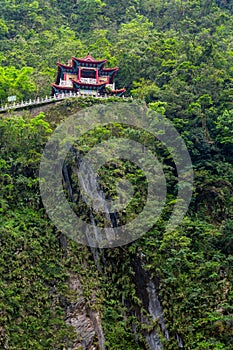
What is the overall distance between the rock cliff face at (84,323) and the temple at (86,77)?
15.8 m

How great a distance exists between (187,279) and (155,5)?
39738mm

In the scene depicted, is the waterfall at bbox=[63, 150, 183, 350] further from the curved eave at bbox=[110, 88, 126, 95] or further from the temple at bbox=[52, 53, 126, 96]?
the curved eave at bbox=[110, 88, 126, 95]

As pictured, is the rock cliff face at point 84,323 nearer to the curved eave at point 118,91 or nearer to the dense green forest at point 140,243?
the dense green forest at point 140,243

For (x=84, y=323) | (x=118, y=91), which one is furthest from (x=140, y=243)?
(x=118, y=91)

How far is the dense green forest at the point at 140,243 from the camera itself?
2283cm

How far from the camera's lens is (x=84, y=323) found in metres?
23.4

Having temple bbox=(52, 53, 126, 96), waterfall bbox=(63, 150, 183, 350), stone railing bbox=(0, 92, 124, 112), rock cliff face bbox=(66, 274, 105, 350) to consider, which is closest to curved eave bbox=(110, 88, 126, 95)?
temple bbox=(52, 53, 126, 96)

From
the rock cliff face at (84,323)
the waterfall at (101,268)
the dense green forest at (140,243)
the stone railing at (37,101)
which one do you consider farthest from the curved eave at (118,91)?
the rock cliff face at (84,323)

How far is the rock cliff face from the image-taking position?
22.8 meters

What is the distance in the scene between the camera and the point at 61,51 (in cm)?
4612

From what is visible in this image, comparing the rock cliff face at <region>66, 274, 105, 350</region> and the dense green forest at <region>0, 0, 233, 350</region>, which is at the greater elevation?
the dense green forest at <region>0, 0, 233, 350</region>

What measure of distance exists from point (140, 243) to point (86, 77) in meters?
16.7

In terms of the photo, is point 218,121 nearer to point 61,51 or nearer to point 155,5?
point 61,51

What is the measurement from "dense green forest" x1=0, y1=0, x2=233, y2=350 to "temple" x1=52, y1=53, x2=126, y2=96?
105 centimetres
